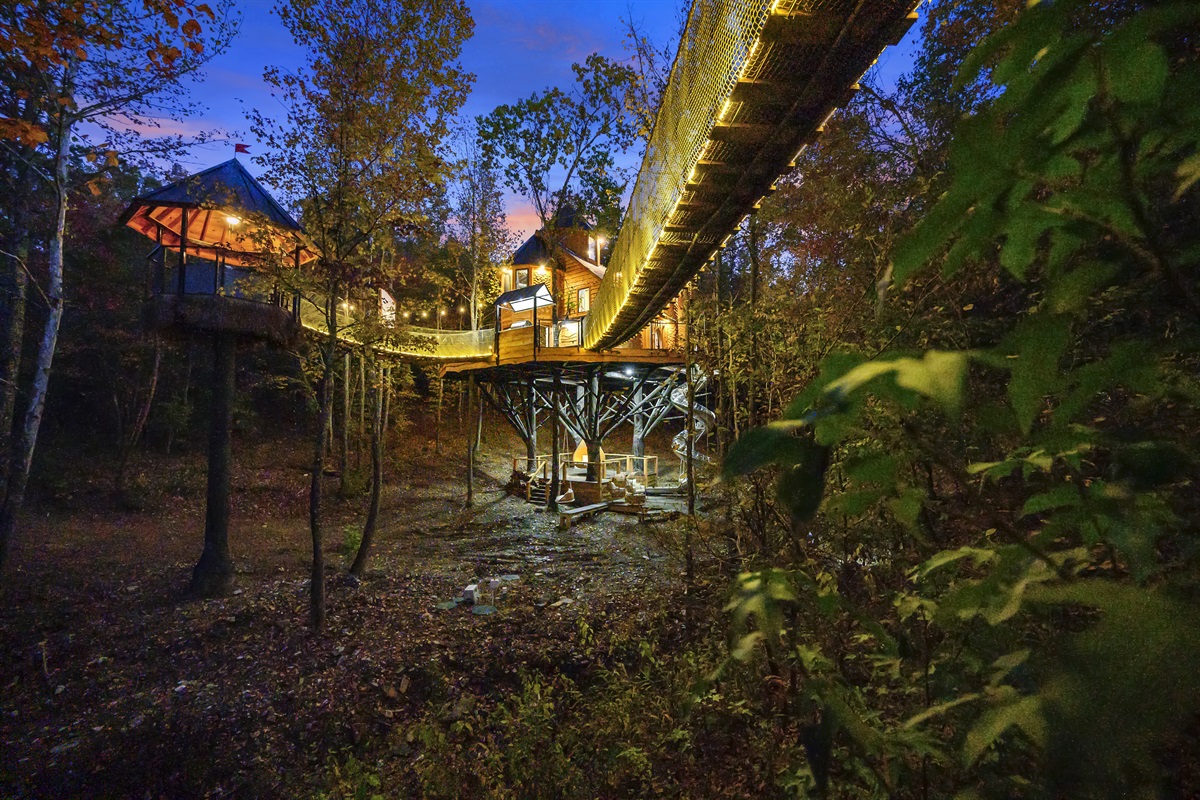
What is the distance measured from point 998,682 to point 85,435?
21.1m

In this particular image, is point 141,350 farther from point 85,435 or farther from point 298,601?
point 298,601

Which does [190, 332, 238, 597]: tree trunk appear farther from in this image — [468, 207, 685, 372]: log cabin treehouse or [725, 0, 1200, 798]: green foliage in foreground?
[725, 0, 1200, 798]: green foliage in foreground

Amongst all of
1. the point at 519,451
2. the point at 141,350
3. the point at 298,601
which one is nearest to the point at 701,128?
the point at 298,601

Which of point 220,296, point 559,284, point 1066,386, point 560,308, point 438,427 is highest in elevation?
point 559,284

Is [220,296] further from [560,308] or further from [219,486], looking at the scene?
[560,308]

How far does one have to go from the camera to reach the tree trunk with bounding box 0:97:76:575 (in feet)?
22.0

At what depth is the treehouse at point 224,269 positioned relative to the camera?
711cm

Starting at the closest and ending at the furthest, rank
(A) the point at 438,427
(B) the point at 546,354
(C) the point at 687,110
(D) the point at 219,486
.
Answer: (C) the point at 687,110, (D) the point at 219,486, (B) the point at 546,354, (A) the point at 438,427

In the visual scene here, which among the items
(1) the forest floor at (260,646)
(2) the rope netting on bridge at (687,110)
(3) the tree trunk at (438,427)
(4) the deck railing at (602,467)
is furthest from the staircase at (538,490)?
(2) the rope netting on bridge at (687,110)

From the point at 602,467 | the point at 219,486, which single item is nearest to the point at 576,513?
the point at 602,467

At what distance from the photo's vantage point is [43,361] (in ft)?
22.7

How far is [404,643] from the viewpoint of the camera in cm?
586

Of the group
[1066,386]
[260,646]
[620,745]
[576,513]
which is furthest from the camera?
[576,513]

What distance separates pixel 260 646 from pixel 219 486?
290 centimetres
